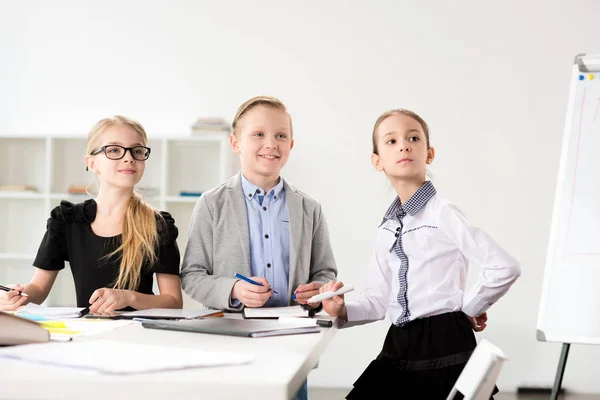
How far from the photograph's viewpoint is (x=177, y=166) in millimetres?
4676

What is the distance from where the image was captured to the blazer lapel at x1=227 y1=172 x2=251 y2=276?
6.81 ft

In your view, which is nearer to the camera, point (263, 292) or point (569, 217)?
point (263, 292)

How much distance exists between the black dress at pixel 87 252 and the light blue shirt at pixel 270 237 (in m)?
0.25

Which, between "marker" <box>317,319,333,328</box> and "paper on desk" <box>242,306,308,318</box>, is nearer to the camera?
"marker" <box>317,319,333,328</box>

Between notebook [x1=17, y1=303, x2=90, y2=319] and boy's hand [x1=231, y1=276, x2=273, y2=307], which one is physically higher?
boy's hand [x1=231, y1=276, x2=273, y2=307]

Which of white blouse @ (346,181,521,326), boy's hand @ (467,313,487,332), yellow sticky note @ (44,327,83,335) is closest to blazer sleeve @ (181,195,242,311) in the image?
white blouse @ (346,181,521,326)

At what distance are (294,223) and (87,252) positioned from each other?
65cm

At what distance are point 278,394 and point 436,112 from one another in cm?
404

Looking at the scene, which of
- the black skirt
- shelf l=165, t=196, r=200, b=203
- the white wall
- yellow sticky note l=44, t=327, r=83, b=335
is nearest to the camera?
yellow sticky note l=44, t=327, r=83, b=335

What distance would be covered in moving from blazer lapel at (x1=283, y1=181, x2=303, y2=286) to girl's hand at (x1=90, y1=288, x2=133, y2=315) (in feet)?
1.69

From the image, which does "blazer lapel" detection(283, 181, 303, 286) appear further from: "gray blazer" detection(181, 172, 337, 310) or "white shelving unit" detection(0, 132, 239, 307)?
"white shelving unit" detection(0, 132, 239, 307)

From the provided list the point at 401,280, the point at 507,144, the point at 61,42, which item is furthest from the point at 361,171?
the point at 401,280

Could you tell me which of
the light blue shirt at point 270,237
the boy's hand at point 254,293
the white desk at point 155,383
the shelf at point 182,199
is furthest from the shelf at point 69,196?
the white desk at point 155,383

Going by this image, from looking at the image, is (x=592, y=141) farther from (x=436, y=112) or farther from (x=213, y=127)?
(x=213, y=127)
